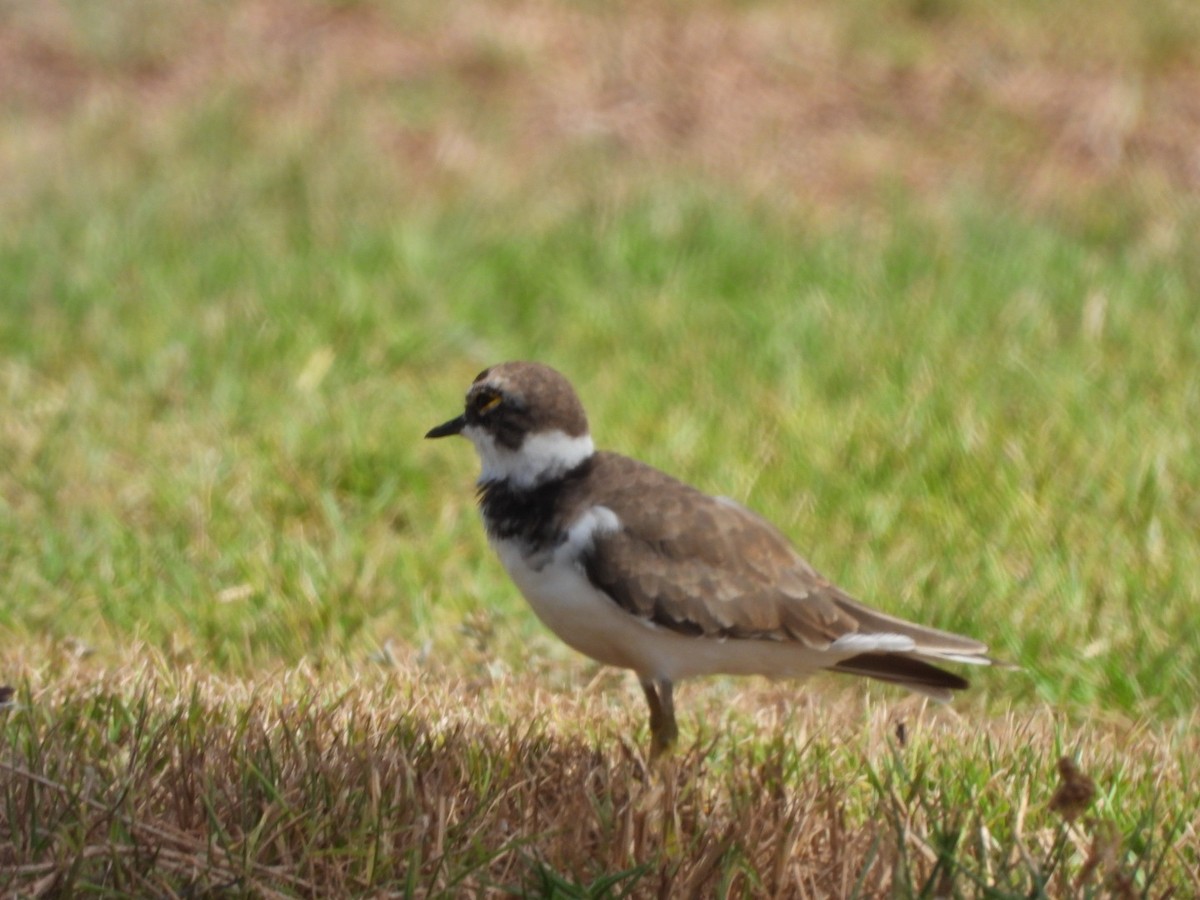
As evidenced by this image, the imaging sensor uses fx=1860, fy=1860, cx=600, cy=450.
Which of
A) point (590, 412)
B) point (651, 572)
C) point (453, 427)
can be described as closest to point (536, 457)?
point (453, 427)

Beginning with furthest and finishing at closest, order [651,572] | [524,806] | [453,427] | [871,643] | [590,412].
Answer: [590,412] < [453,427] < [871,643] < [651,572] < [524,806]

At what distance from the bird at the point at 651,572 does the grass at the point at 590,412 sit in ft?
0.69

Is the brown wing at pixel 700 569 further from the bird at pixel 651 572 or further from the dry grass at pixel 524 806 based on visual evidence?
the dry grass at pixel 524 806

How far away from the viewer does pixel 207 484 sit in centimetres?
687

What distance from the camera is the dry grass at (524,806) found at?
370cm

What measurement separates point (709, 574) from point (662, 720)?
40cm

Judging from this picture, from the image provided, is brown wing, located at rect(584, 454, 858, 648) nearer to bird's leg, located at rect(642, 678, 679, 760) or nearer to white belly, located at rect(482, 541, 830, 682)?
white belly, located at rect(482, 541, 830, 682)

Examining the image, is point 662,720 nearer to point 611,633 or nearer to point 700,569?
point 611,633

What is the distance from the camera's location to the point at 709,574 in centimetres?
483

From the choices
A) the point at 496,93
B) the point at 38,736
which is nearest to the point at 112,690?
the point at 38,736

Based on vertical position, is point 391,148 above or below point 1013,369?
above

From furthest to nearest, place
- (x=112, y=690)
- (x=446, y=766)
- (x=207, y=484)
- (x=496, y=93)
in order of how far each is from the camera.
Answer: (x=496, y=93) < (x=207, y=484) < (x=112, y=690) < (x=446, y=766)

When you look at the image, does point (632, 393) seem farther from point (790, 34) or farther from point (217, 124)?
point (790, 34)

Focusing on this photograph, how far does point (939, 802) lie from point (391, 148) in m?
7.18
